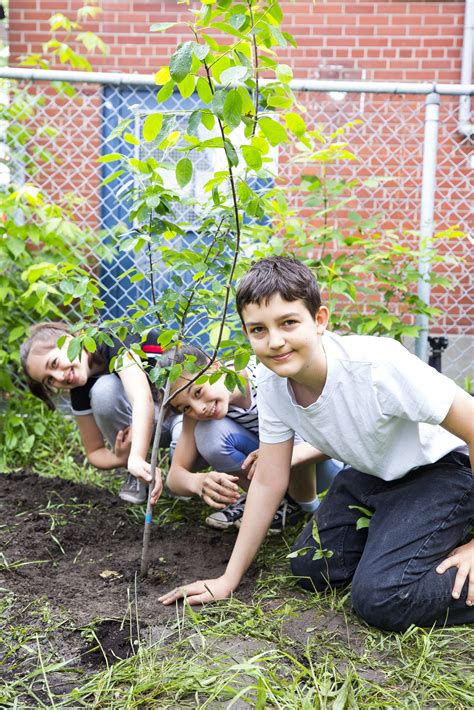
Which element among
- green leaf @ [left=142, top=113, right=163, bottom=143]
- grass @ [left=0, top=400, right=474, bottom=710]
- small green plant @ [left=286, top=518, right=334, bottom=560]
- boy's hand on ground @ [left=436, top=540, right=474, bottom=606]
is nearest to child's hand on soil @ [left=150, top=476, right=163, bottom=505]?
grass @ [left=0, top=400, right=474, bottom=710]

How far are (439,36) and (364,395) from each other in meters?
4.29

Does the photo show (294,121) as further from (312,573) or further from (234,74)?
(312,573)

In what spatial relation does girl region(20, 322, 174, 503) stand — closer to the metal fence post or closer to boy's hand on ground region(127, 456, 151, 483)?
boy's hand on ground region(127, 456, 151, 483)

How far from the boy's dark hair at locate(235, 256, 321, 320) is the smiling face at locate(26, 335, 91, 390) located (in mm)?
1021

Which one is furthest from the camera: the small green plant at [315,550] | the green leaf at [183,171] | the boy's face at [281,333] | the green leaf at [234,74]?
the small green plant at [315,550]

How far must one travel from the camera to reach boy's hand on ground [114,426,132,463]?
2928mm

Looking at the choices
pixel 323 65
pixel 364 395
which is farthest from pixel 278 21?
pixel 323 65

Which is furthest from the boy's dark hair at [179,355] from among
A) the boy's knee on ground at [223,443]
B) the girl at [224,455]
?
the boy's knee on ground at [223,443]

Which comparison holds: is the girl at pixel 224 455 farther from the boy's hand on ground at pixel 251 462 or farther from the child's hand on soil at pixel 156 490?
the child's hand on soil at pixel 156 490

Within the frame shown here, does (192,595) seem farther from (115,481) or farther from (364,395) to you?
(115,481)

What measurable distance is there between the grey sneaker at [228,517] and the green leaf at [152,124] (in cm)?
146

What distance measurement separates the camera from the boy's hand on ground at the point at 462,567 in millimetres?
1966

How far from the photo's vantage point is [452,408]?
1.90 m

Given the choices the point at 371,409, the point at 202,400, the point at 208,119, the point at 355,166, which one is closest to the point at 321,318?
the point at 371,409
